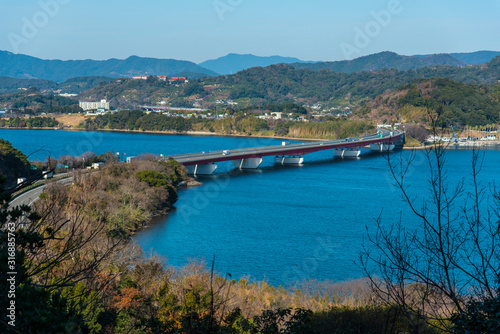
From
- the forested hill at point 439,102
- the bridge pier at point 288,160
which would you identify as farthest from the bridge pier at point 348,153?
the forested hill at point 439,102

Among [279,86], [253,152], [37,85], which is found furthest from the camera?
[37,85]

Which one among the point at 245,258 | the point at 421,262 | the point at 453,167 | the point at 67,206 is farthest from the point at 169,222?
the point at 453,167

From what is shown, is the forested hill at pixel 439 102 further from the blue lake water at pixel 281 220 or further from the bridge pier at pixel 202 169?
the bridge pier at pixel 202 169

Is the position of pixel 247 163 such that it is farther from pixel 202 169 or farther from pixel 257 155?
pixel 202 169

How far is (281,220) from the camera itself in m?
19.8

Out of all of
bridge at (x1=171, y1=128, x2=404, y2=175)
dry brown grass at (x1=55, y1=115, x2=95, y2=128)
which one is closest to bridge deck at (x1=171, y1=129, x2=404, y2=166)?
bridge at (x1=171, y1=128, x2=404, y2=175)

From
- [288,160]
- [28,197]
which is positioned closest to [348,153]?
[288,160]

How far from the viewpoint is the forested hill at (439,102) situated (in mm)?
63562

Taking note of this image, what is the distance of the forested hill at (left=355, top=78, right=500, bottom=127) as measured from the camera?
63.6 m

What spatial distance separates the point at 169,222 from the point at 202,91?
112 m

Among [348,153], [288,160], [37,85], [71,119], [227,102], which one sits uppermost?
[37,85]

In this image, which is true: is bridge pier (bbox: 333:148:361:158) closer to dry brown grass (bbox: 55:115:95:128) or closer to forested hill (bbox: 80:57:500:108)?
dry brown grass (bbox: 55:115:95:128)

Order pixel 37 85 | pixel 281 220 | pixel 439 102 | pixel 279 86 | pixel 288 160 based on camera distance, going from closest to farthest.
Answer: pixel 281 220 < pixel 288 160 < pixel 439 102 < pixel 279 86 < pixel 37 85

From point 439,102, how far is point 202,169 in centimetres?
3771
